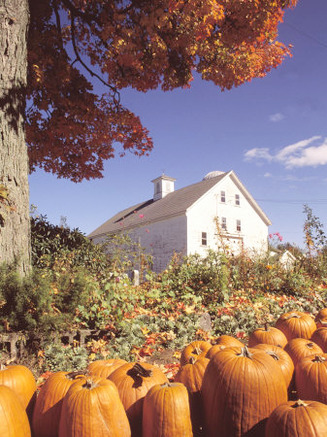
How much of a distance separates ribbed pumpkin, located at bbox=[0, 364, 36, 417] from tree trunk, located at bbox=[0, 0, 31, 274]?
2848 mm

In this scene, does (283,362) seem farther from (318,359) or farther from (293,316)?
(293,316)

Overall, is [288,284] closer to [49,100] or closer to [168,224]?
[49,100]

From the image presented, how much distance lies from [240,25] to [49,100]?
5.13 meters

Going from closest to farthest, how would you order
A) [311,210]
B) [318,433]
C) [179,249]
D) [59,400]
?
[318,433], [59,400], [311,210], [179,249]

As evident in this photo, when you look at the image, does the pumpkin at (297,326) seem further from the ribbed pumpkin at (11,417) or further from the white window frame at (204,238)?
the white window frame at (204,238)

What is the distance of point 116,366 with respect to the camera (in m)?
2.13

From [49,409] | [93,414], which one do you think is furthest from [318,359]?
[49,409]

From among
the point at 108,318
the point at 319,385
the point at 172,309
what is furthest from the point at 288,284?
the point at 319,385

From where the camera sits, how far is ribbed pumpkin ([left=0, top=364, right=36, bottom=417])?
181 cm

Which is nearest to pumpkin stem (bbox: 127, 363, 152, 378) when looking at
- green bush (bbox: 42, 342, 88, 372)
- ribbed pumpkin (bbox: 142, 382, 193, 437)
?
ribbed pumpkin (bbox: 142, 382, 193, 437)

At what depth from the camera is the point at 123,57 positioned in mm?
8547

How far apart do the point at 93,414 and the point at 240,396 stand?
75 cm

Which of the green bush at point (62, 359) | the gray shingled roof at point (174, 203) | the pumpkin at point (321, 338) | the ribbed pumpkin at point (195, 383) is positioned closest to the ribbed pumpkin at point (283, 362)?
the ribbed pumpkin at point (195, 383)

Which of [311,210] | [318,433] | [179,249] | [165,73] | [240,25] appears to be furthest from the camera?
[179,249]
